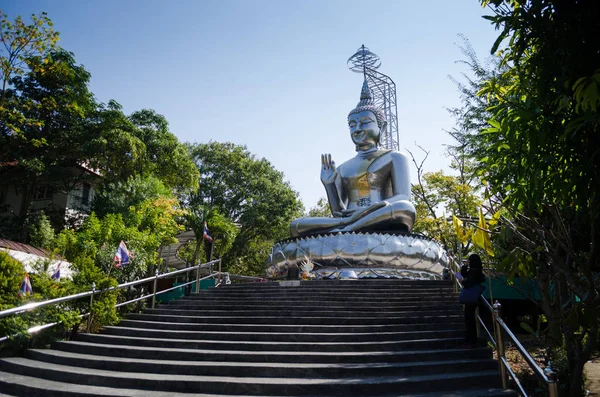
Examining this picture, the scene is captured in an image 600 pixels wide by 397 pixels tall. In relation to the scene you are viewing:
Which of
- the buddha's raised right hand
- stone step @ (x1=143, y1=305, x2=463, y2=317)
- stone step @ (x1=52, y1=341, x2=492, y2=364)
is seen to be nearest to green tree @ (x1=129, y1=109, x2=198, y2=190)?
the buddha's raised right hand

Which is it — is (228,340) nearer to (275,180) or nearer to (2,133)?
(2,133)

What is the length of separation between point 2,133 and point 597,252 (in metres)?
21.4

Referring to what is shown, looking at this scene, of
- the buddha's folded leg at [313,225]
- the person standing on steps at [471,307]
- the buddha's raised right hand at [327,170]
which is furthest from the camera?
the buddha's raised right hand at [327,170]

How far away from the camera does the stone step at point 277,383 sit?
517cm

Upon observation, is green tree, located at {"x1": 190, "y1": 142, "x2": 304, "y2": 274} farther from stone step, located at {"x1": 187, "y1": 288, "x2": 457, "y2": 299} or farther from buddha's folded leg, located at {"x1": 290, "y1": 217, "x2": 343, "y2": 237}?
stone step, located at {"x1": 187, "y1": 288, "x2": 457, "y2": 299}

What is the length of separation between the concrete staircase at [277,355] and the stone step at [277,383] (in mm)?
11

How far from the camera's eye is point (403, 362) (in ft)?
19.9

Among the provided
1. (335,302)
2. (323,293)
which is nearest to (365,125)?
(323,293)

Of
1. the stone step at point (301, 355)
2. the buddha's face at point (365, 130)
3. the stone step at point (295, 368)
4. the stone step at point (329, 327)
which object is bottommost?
the stone step at point (295, 368)

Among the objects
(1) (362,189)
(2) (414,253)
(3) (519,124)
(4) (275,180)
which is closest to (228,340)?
(3) (519,124)

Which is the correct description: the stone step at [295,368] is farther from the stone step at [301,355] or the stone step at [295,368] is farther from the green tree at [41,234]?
the green tree at [41,234]

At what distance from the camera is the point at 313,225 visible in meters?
15.5

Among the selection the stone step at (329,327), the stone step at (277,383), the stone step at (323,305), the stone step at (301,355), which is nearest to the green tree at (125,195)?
the stone step at (323,305)

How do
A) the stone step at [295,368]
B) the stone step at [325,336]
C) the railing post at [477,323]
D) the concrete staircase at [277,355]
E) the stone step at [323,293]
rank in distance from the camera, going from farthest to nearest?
the stone step at [323,293] < the stone step at [325,336] < the railing post at [477,323] < the stone step at [295,368] < the concrete staircase at [277,355]
